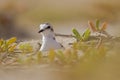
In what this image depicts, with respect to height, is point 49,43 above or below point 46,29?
below

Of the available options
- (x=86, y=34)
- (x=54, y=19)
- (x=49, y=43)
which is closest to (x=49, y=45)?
(x=49, y=43)

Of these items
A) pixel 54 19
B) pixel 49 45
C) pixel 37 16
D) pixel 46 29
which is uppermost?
pixel 37 16

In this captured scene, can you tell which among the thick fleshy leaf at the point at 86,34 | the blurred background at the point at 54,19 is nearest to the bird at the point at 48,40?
the blurred background at the point at 54,19

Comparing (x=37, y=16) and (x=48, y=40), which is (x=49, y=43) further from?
(x=37, y=16)

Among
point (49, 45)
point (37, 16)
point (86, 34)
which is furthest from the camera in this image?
point (37, 16)

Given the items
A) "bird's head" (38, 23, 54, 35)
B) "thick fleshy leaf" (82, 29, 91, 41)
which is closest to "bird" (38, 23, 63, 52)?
"bird's head" (38, 23, 54, 35)

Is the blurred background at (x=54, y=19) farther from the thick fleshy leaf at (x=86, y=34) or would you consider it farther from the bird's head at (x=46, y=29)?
the thick fleshy leaf at (x=86, y=34)

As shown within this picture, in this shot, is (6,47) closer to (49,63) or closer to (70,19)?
(49,63)

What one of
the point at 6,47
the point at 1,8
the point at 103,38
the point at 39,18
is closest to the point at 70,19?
the point at 39,18

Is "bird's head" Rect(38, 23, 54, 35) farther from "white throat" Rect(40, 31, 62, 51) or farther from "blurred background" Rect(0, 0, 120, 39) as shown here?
"blurred background" Rect(0, 0, 120, 39)
